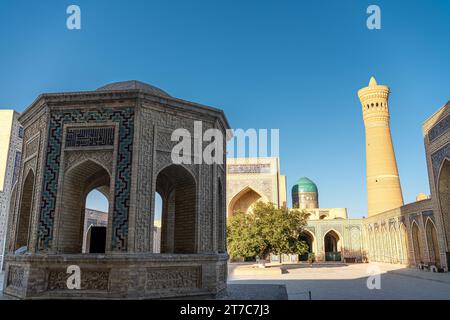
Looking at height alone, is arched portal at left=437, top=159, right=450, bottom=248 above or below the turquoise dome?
below

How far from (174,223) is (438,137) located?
14.0 metres

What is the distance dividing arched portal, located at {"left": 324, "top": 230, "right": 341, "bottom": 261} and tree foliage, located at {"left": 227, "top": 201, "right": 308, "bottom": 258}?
1375 cm

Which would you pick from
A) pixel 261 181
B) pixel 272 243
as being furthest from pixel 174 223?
pixel 261 181

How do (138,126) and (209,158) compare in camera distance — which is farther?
(209,158)

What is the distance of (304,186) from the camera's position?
41406 mm

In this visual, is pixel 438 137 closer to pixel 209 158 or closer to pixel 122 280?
pixel 209 158

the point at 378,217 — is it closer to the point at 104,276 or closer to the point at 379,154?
the point at 379,154

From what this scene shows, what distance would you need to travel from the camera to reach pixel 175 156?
851cm

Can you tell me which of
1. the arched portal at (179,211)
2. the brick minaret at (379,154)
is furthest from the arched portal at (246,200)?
the arched portal at (179,211)

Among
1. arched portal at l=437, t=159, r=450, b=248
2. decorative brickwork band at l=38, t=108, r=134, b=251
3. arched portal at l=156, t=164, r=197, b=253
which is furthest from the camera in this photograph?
arched portal at l=437, t=159, r=450, b=248

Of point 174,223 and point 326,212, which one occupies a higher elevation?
point 326,212

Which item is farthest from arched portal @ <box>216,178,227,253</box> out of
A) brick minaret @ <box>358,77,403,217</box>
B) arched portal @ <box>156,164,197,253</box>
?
brick minaret @ <box>358,77,403,217</box>

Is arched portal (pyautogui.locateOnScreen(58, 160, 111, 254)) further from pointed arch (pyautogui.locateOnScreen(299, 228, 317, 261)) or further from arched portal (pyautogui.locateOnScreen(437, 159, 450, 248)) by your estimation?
pointed arch (pyautogui.locateOnScreen(299, 228, 317, 261))

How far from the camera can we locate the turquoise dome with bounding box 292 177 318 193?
4122cm
